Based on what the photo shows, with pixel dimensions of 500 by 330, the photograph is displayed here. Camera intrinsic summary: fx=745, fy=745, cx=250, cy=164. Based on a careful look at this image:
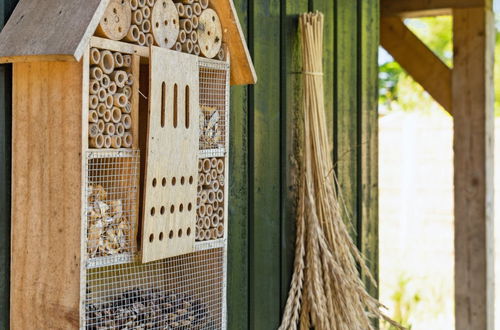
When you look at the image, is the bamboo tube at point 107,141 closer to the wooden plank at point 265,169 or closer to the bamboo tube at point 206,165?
the bamboo tube at point 206,165

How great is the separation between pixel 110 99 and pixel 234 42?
509 mm

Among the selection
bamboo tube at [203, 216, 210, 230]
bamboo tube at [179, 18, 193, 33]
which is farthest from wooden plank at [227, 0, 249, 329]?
bamboo tube at [179, 18, 193, 33]

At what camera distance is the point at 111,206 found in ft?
5.28

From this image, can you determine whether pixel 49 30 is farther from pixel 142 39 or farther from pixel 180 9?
pixel 180 9

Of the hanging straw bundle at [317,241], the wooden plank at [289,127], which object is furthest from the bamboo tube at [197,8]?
the hanging straw bundle at [317,241]

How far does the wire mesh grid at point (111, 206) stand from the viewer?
1537 mm

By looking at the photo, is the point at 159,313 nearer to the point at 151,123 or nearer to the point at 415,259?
the point at 151,123

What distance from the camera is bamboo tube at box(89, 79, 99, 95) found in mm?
1516

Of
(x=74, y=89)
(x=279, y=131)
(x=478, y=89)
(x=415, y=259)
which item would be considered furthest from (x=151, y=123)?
(x=415, y=259)

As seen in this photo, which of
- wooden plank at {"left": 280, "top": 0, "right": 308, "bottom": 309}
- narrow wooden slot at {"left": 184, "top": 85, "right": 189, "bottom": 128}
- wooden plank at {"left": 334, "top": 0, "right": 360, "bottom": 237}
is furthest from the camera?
wooden plank at {"left": 334, "top": 0, "right": 360, "bottom": 237}

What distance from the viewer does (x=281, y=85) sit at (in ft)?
8.38

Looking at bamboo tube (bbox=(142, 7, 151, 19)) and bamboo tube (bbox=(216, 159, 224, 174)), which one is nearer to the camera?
bamboo tube (bbox=(142, 7, 151, 19))

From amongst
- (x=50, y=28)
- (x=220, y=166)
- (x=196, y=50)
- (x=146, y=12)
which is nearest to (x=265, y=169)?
(x=220, y=166)

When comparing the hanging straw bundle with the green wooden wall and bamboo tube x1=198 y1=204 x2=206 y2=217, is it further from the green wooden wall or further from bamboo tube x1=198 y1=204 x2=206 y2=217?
bamboo tube x1=198 y1=204 x2=206 y2=217
